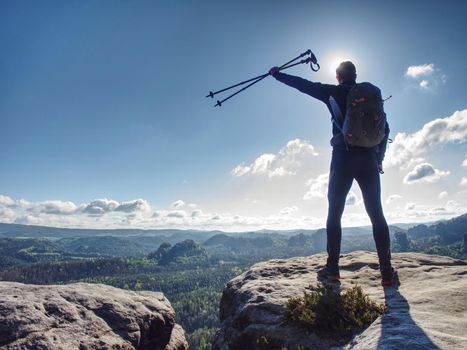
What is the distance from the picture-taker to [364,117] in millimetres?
8461

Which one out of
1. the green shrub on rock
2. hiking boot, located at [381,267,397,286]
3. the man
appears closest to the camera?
the green shrub on rock

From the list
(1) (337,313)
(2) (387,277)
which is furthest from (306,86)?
(1) (337,313)

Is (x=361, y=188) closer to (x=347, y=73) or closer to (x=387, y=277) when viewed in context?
(x=387, y=277)

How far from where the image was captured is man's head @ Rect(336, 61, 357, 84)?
9.69 metres

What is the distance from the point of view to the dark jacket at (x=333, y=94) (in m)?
9.24

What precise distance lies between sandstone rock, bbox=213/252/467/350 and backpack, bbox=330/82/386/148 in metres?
4.02

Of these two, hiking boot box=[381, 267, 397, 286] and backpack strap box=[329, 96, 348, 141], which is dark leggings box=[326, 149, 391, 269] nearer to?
hiking boot box=[381, 267, 397, 286]

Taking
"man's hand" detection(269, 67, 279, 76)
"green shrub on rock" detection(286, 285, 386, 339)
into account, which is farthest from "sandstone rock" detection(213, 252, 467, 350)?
"man's hand" detection(269, 67, 279, 76)

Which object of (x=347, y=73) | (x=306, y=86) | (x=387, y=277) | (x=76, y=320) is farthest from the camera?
(x=306, y=86)

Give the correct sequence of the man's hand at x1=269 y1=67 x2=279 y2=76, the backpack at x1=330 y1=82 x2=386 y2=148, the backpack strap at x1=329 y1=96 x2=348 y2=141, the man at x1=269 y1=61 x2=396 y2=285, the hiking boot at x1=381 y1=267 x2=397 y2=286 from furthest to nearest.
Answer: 1. the man's hand at x1=269 y1=67 x2=279 y2=76
2. the backpack strap at x1=329 y1=96 x2=348 y2=141
3. the man at x1=269 y1=61 x2=396 y2=285
4. the hiking boot at x1=381 y1=267 x2=397 y2=286
5. the backpack at x1=330 y1=82 x2=386 y2=148

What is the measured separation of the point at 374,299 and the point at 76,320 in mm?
7352

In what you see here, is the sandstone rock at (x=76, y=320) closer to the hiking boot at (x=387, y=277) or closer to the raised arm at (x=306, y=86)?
the hiking boot at (x=387, y=277)

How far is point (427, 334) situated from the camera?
4.42m

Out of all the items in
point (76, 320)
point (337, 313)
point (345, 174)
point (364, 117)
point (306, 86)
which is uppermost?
A: point (306, 86)
